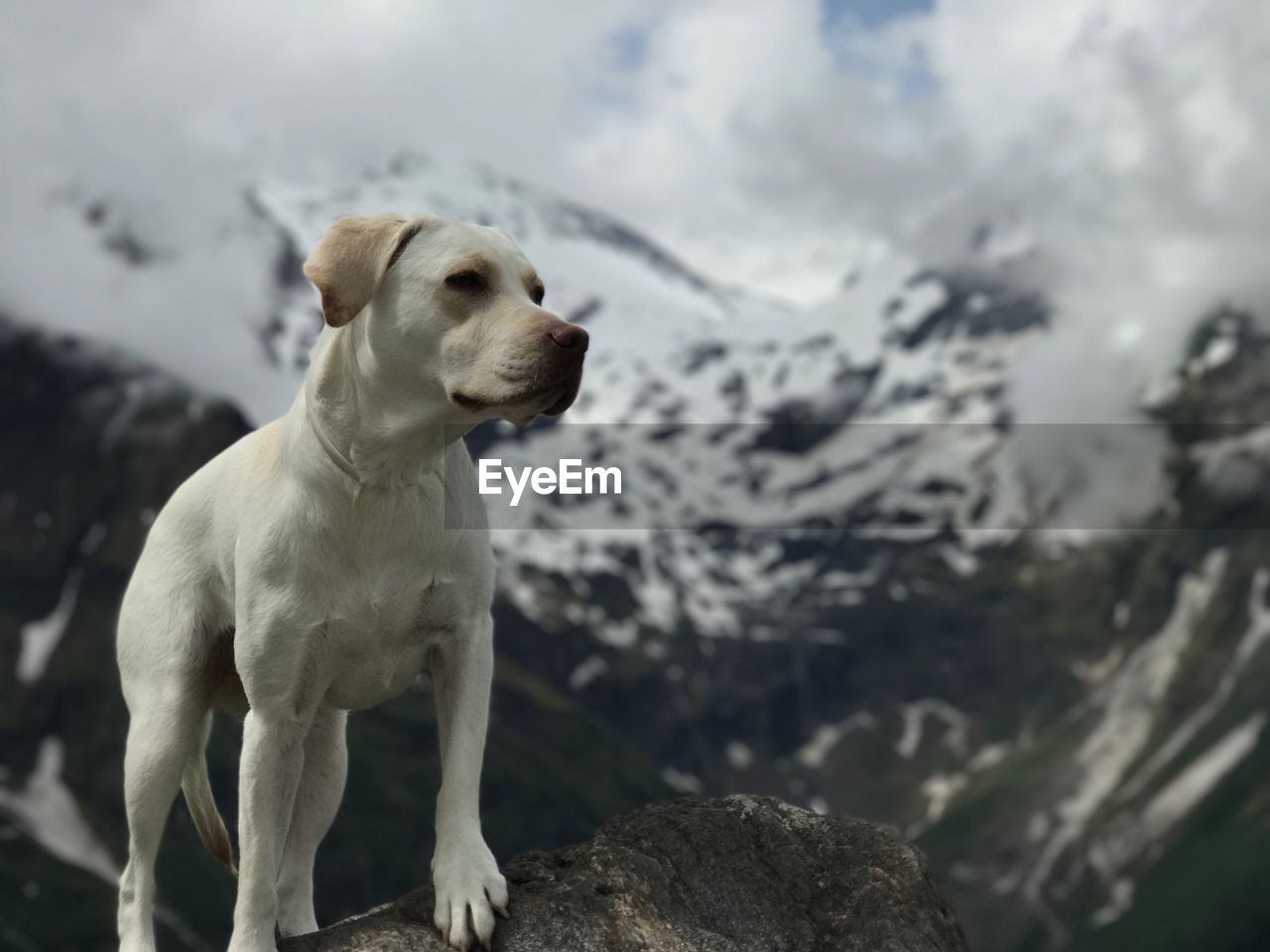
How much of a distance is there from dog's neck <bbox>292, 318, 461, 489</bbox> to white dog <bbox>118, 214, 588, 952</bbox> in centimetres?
1

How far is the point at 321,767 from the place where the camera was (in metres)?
16.2

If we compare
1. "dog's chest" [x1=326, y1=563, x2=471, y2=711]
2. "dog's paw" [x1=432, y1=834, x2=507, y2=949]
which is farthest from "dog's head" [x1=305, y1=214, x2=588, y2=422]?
"dog's paw" [x1=432, y1=834, x2=507, y2=949]

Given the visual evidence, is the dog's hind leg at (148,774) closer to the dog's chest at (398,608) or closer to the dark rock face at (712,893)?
the dark rock face at (712,893)

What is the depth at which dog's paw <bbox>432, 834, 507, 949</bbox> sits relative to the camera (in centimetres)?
1381

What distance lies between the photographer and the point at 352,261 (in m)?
13.0

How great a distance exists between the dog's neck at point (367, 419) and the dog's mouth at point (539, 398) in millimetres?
366

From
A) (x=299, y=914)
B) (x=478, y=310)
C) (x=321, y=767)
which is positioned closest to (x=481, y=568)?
(x=478, y=310)

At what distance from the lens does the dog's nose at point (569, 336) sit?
12.5 m

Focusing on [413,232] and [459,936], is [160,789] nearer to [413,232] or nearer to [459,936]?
[459,936]

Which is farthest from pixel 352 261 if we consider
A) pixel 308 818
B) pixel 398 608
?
pixel 308 818

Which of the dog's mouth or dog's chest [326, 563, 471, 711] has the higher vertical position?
the dog's mouth

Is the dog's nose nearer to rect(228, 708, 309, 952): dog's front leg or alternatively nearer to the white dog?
the white dog

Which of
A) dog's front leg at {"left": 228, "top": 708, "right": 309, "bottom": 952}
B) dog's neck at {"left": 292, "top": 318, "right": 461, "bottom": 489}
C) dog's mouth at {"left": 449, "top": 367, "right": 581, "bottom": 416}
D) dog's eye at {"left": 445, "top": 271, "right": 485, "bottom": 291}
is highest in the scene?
dog's eye at {"left": 445, "top": 271, "right": 485, "bottom": 291}

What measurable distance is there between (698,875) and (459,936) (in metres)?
2.57
